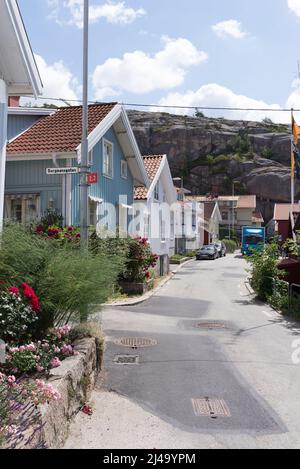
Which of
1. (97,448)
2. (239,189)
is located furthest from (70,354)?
(239,189)

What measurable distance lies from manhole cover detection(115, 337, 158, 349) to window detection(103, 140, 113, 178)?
9.75 m

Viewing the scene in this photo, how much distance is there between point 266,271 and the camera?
16.0m

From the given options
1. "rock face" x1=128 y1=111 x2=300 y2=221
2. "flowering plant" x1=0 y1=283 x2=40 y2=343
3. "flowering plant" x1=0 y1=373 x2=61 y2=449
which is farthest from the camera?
"rock face" x1=128 y1=111 x2=300 y2=221

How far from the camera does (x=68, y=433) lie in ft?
14.8

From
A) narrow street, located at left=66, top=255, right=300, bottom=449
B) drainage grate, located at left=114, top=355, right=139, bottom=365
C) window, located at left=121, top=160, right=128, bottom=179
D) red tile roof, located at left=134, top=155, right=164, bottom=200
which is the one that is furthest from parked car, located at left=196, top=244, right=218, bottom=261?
drainage grate, located at left=114, top=355, right=139, bottom=365

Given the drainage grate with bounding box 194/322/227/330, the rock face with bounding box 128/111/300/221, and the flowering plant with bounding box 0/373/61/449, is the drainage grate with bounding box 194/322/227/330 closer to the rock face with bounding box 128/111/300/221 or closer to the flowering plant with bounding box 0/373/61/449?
the flowering plant with bounding box 0/373/61/449

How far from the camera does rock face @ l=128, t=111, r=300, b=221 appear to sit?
93.1m

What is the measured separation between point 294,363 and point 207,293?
10.6 metres

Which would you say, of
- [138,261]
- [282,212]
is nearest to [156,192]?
[138,261]

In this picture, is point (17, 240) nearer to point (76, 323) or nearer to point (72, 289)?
point (72, 289)

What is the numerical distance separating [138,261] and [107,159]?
4.73 m

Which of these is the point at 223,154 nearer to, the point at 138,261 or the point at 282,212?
the point at 282,212

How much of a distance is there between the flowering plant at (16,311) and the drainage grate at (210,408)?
2105 mm

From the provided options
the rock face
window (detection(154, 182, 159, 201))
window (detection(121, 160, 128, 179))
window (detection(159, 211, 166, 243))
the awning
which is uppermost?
the rock face
